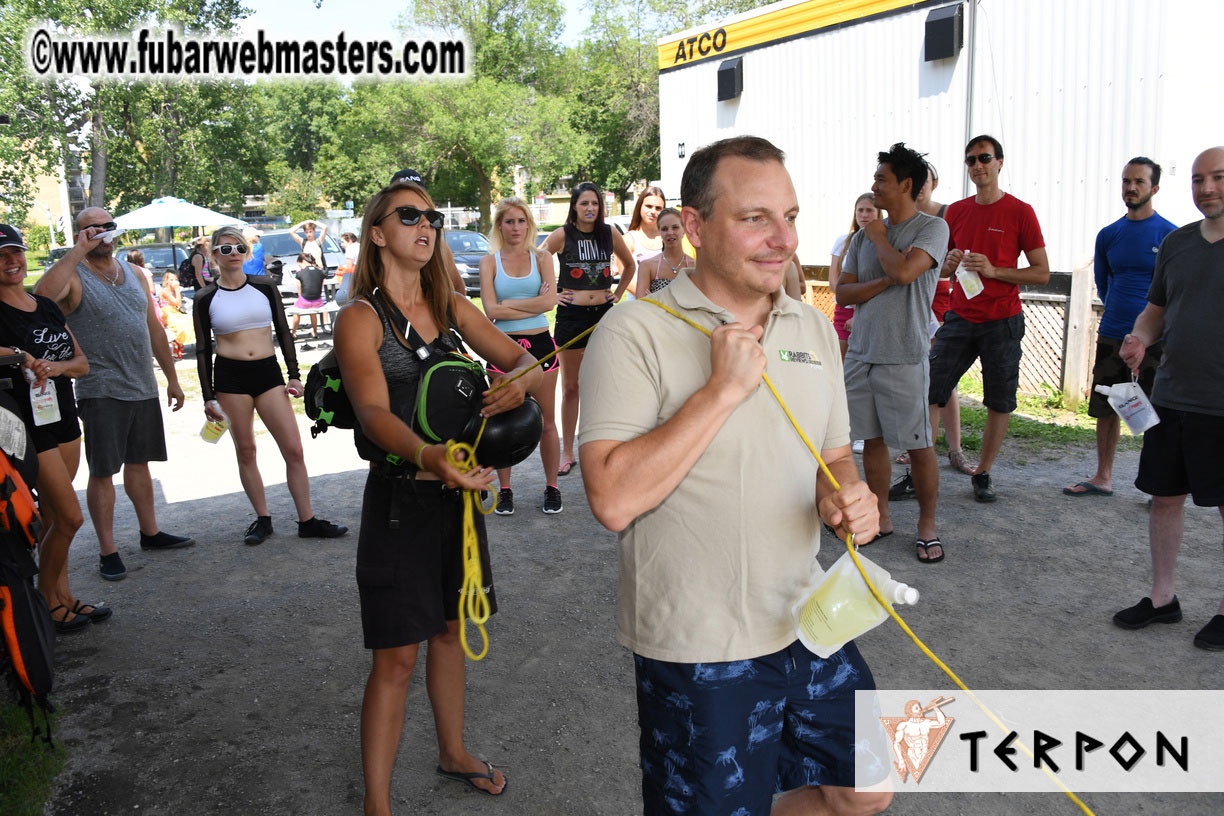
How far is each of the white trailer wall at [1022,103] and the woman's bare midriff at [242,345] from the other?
26.6 feet

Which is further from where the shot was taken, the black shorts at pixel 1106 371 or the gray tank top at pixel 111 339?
the black shorts at pixel 1106 371

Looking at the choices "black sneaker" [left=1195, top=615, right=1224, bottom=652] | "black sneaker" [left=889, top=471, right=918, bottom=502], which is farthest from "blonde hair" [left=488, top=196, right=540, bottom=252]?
"black sneaker" [left=1195, top=615, right=1224, bottom=652]

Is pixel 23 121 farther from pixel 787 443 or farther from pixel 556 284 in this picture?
pixel 787 443

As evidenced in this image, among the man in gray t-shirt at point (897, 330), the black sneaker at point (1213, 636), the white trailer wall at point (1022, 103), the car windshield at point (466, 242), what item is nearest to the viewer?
the black sneaker at point (1213, 636)

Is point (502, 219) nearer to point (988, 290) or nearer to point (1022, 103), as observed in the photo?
point (988, 290)

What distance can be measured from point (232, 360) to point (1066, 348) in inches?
311

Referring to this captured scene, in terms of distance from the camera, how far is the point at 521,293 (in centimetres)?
629

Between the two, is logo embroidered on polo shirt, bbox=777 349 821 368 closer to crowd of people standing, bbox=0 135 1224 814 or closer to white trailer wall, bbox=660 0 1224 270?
crowd of people standing, bbox=0 135 1224 814

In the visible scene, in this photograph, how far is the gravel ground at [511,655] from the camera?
3.18 meters

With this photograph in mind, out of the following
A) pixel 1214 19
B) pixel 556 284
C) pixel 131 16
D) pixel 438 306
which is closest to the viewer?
pixel 438 306

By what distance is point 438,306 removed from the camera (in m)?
3.09

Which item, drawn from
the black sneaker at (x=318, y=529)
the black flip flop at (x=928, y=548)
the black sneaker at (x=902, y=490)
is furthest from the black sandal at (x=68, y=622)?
the black sneaker at (x=902, y=490)

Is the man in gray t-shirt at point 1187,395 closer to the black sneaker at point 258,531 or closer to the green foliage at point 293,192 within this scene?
the black sneaker at point 258,531

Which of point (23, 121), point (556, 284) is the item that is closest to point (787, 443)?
point (556, 284)
